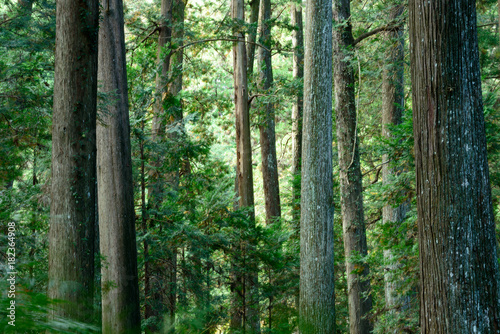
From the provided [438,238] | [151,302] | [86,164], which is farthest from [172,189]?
[438,238]

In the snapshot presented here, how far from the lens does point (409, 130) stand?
20.9 feet

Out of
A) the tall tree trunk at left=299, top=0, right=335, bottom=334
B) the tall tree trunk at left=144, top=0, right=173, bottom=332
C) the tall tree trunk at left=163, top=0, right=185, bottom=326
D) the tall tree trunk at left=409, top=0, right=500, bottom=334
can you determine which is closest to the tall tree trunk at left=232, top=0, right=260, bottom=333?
the tall tree trunk at left=163, top=0, right=185, bottom=326

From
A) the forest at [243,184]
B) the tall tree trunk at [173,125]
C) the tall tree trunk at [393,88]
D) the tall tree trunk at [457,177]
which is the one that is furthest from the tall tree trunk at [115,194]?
the tall tree trunk at [393,88]

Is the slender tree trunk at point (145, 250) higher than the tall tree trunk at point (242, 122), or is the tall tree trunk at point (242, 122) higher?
the tall tree trunk at point (242, 122)

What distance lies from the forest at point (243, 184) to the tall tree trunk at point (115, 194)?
0.03 metres

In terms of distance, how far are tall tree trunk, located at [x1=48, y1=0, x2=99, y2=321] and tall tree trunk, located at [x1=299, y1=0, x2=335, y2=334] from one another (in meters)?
4.35

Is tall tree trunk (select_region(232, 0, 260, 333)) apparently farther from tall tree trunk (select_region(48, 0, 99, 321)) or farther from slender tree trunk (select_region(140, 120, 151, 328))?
tall tree trunk (select_region(48, 0, 99, 321))

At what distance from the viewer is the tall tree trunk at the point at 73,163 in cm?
Answer: 502

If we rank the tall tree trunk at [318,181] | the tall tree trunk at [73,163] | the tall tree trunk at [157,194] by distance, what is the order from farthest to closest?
the tall tree trunk at [157,194], the tall tree trunk at [318,181], the tall tree trunk at [73,163]

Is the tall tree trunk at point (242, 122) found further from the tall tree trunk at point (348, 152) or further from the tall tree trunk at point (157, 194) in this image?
the tall tree trunk at point (348, 152)

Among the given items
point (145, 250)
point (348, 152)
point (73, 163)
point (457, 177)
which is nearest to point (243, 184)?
point (348, 152)

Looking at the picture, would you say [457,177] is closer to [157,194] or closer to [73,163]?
[73,163]

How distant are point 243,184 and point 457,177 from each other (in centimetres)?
791

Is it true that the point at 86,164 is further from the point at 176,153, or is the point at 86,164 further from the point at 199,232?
the point at 176,153
